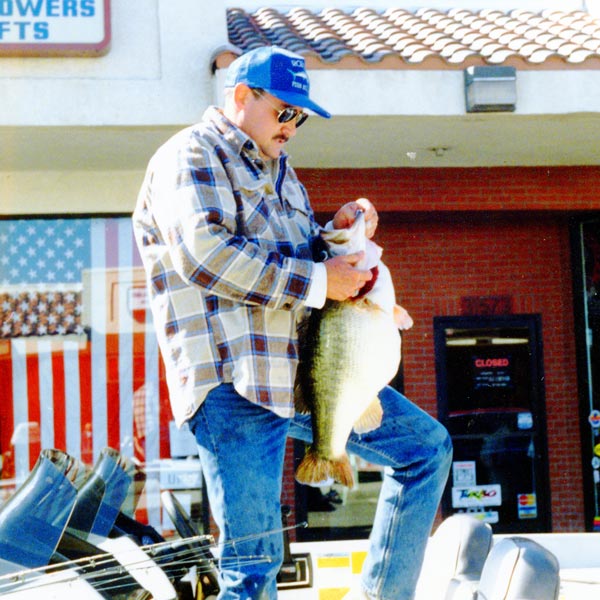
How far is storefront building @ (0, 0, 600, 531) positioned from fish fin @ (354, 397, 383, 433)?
15.6ft

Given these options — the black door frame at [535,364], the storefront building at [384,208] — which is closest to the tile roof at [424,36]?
the storefront building at [384,208]

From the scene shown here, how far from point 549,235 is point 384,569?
7.44 m

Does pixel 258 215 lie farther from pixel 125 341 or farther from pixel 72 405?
pixel 72 405

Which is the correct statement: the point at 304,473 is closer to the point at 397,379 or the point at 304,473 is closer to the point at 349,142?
the point at 349,142

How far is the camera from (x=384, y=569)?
301 centimetres

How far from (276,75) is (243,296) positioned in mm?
656

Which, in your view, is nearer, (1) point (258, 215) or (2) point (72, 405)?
(1) point (258, 215)

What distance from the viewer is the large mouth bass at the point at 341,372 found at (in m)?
2.78

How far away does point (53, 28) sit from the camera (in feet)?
24.7

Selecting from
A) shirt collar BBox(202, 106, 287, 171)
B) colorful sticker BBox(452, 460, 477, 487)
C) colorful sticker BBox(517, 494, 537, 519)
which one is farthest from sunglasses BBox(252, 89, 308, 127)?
colorful sticker BBox(517, 494, 537, 519)

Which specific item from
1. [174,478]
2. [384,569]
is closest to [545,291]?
[174,478]

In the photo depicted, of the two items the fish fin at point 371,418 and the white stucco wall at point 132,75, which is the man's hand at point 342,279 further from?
the white stucco wall at point 132,75

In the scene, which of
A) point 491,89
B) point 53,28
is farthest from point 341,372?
point 53,28

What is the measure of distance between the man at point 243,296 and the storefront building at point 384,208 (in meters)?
4.55
